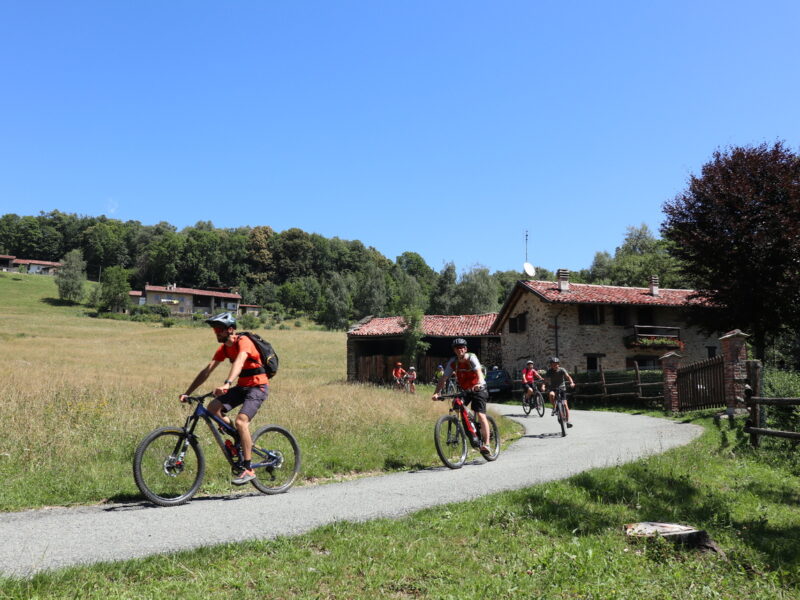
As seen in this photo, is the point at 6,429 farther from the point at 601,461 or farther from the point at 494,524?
the point at 601,461

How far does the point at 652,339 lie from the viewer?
32.4 m

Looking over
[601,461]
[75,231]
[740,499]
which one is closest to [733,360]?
[601,461]

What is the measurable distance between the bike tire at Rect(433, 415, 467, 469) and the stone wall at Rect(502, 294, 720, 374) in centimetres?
2338

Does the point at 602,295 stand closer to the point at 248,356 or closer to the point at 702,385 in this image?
the point at 702,385

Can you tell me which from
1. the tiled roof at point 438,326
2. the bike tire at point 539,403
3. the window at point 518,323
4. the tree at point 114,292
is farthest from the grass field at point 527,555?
the tree at point 114,292

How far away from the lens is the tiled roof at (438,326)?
38.7 metres

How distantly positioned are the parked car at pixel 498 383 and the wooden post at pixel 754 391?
18.5 meters

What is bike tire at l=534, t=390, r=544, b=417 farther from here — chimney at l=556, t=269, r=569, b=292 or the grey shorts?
the grey shorts

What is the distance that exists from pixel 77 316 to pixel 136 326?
10.7 meters

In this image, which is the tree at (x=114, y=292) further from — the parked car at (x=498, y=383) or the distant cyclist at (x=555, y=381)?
the distant cyclist at (x=555, y=381)

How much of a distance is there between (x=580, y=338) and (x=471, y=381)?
24877mm

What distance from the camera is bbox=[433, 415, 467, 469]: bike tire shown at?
27.7 feet

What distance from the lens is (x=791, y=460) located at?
948 centimetres

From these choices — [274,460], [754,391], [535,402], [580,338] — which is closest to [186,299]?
[580,338]
